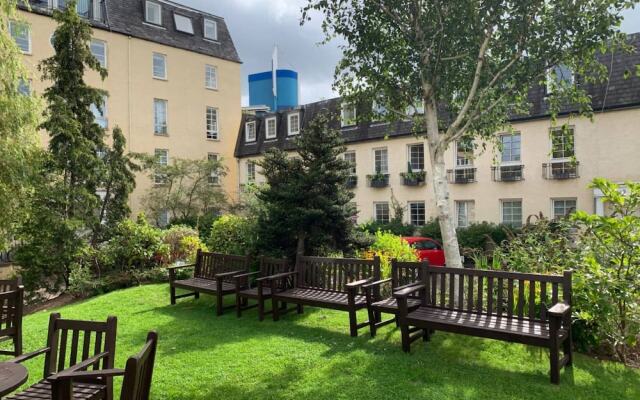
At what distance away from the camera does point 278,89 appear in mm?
41969

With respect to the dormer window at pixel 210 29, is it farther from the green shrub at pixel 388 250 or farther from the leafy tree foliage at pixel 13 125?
the green shrub at pixel 388 250

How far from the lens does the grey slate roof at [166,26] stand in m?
25.7

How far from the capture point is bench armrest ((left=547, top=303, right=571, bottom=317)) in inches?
189

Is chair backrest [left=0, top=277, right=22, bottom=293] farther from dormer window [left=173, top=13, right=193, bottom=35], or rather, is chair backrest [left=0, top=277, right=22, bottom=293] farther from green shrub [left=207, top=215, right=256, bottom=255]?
dormer window [left=173, top=13, right=193, bottom=35]

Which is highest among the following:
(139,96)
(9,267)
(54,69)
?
(139,96)

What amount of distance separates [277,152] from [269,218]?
55.7 inches

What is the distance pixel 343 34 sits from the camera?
26.7 feet

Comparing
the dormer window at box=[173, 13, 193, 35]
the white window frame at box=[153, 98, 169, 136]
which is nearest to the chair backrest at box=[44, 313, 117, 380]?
the white window frame at box=[153, 98, 169, 136]

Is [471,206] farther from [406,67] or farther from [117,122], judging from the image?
[117,122]

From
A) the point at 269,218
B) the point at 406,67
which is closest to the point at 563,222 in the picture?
the point at 406,67

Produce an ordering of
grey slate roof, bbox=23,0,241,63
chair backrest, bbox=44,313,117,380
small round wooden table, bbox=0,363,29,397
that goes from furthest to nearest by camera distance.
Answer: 1. grey slate roof, bbox=23,0,241,63
2. chair backrest, bbox=44,313,117,380
3. small round wooden table, bbox=0,363,29,397

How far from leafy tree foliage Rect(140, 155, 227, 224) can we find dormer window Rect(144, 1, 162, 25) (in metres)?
8.83

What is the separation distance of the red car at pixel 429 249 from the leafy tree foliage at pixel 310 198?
6.59m

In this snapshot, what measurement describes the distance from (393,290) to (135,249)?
844 centimetres
